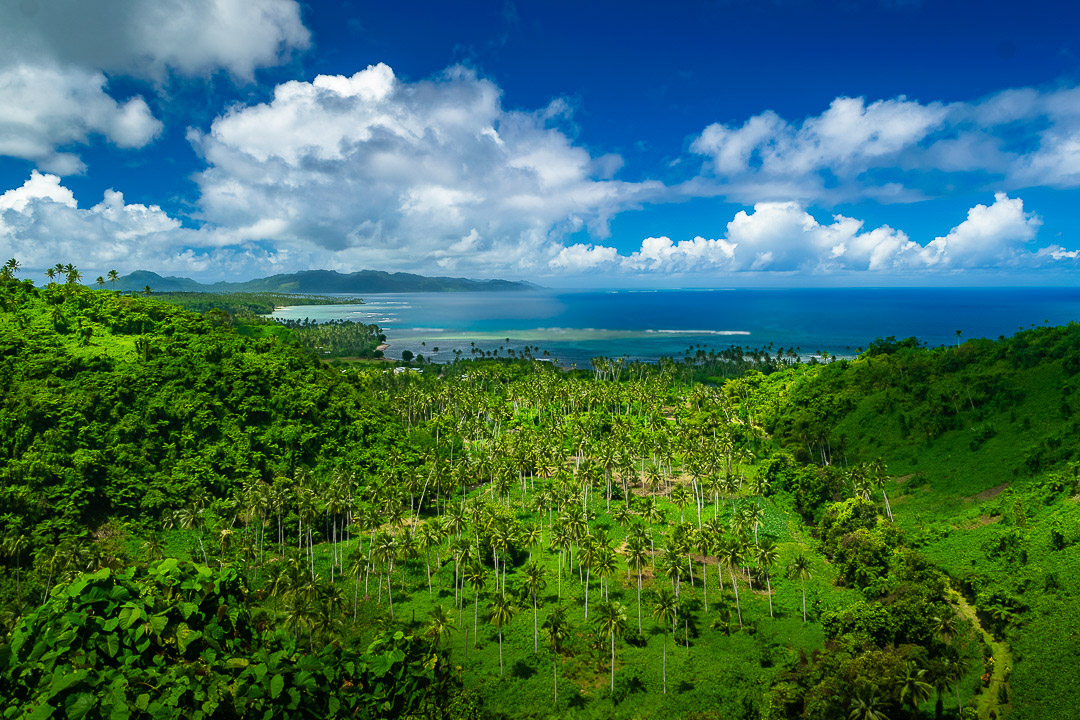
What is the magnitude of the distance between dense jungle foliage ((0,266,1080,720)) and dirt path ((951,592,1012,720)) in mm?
316

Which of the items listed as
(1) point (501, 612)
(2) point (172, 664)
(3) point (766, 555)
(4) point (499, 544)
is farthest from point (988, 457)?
(2) point (172, 664)

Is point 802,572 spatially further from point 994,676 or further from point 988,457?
point 988,457

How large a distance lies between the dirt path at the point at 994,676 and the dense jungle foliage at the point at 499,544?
32cm

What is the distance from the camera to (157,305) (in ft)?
336

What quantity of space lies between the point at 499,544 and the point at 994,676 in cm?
4369

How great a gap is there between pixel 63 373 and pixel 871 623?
100345mm

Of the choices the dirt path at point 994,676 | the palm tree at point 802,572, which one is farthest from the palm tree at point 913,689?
the palm tree at point 802,572

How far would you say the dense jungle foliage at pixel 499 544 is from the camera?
13.6 metres

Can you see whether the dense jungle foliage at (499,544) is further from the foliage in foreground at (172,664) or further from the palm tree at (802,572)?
the palm tree at (802,572)

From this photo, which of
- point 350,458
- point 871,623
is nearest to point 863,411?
point 871,623

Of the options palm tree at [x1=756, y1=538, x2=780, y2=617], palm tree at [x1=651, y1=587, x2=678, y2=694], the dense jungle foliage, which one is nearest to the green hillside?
the dense jungle foliage

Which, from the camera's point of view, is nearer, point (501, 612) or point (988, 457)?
point (501, 612)

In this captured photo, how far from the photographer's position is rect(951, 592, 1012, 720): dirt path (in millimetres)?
39906

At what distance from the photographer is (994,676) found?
43.1 m
